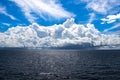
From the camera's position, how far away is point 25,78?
84500 mm

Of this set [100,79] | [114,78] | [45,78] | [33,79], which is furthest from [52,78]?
[114,78]

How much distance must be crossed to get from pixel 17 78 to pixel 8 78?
12.8 ft

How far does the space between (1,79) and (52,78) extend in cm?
2176

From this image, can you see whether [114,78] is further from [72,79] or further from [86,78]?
[72,79]

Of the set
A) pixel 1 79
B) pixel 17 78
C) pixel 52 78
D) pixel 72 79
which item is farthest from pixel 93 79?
pixel 1 79

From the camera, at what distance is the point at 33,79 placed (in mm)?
82438

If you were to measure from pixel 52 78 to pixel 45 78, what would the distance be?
313 cm

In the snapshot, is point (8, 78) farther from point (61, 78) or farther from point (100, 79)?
point (100, 79)

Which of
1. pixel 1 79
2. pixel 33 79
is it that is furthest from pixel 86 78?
pixel 1 79

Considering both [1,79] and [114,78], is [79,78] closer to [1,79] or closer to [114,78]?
[114,78]

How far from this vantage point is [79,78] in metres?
85.4

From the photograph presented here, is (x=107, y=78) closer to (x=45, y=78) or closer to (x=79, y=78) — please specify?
(x=79, y=78)

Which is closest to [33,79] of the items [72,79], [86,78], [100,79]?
[72,79]

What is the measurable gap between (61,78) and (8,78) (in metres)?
23.2
